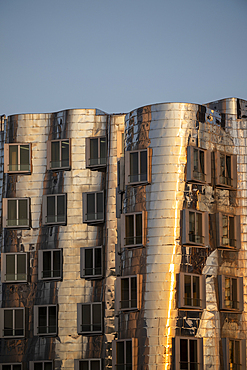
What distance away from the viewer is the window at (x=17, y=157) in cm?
6194

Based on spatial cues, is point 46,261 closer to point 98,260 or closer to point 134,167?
point 98,260

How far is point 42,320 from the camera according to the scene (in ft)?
193

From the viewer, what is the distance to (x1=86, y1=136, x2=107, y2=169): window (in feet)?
200

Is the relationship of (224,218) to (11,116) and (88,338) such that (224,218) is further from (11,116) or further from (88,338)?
(11,116)

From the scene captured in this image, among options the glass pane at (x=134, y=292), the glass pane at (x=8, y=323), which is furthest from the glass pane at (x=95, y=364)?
the glass pane at (x=8, y=323)

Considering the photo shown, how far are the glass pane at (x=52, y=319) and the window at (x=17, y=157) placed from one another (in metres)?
10.7

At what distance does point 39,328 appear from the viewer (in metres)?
58.7

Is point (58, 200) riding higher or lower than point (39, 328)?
higher

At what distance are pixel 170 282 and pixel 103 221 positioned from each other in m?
8.01

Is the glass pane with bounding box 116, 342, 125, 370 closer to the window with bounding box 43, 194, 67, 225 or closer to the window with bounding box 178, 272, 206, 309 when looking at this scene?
the window with bounding box 178, 272, 206, 309

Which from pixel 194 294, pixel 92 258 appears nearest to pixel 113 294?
pixel 92 258

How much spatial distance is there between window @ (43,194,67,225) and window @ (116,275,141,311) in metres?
7.42

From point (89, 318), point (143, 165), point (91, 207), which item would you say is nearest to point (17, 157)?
point (91, 207)

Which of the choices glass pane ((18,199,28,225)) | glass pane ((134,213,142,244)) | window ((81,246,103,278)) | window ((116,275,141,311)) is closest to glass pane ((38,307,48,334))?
window ((81,246,103,278))
